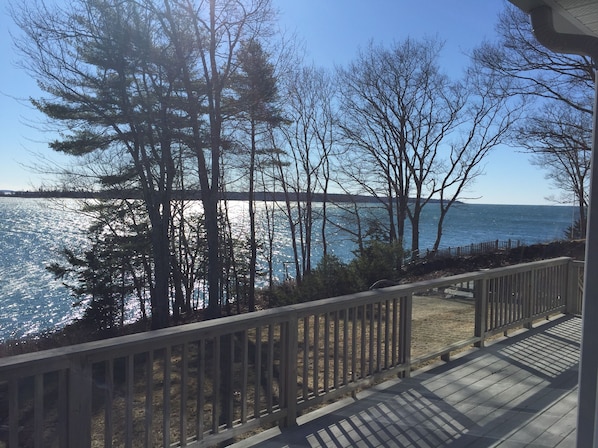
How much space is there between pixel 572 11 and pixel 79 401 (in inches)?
109

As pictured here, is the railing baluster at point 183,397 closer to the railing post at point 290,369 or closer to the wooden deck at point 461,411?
the wooden deck at point 461,411

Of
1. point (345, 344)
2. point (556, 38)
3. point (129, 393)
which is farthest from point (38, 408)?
point (556, 38)

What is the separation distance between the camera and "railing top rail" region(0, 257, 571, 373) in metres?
1.83

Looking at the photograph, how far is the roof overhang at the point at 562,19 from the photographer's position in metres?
2.02

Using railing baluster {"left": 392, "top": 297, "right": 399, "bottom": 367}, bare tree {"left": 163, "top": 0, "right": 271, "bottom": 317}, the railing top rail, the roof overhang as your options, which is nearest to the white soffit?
the roof overhang

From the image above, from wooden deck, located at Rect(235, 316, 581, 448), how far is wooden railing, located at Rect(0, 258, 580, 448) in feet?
0.47

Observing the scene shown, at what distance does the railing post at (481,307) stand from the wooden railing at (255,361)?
1cm

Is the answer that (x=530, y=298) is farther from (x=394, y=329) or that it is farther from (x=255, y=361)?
(x=255, y=361)

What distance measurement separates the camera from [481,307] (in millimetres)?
4711

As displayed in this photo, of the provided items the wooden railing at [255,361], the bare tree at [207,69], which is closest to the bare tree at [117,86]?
the bare tree at [207,69]

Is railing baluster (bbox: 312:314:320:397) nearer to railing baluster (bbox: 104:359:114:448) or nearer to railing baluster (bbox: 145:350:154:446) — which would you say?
railing baluster (bbox: 145:350:154:446)

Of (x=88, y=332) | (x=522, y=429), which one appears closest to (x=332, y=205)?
(x=88, y=332)

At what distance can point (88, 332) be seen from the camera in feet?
43.1

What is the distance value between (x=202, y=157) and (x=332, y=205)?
12425 millimetres
